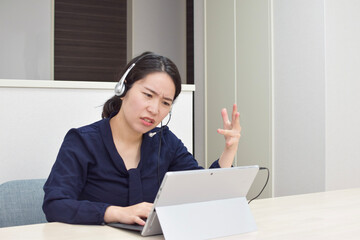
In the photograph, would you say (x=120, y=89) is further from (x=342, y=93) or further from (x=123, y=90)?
(x=342, y=93)

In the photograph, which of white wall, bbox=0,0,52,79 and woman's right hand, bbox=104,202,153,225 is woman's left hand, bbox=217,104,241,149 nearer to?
woman's right hand, bbox=104,202,153,225

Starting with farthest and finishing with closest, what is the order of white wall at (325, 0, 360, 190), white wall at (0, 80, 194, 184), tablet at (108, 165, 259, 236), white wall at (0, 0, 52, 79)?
white wall at (0, 0, 52, 79) → white wall at (325, 0, 360, 190) → white wall at (0, 80, 194, 184) → tablet at (108, 165, 259, 236)

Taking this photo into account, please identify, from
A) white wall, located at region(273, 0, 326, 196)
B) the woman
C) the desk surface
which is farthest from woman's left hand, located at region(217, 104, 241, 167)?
white wall, located at region(273, 0, 326, 196)

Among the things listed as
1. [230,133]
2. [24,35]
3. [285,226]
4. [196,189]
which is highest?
[24,35]

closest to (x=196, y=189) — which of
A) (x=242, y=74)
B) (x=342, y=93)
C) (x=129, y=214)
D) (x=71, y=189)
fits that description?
(x=129, y=214)

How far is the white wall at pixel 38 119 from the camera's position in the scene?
6.28 ft

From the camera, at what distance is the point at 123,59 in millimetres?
4668

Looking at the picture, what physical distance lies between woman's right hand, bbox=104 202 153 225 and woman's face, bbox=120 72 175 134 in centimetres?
35

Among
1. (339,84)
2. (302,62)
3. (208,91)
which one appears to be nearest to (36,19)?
(208,91)

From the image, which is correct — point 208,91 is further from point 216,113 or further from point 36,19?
point 36,19

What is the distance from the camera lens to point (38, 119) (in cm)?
196

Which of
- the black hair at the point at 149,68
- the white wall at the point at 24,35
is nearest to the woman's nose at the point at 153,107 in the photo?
the black hair at the point at 149,68

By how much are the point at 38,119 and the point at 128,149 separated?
676 mm

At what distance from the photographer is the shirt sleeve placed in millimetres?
1117
